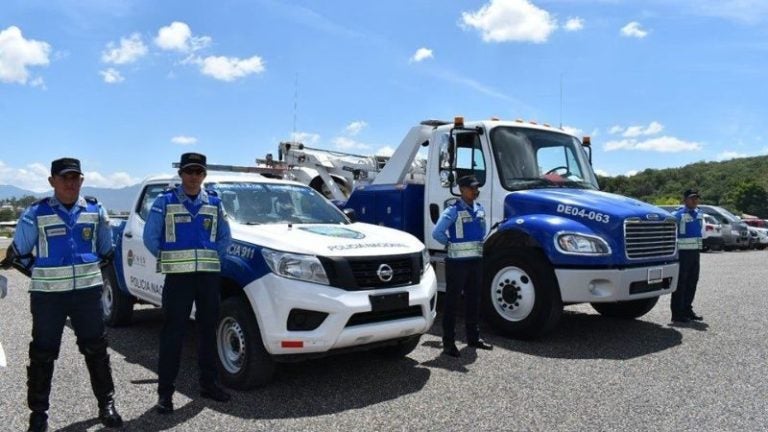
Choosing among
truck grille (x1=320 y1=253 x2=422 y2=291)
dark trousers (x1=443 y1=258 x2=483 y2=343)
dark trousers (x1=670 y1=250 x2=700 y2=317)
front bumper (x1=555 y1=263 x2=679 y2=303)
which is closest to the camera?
truck grille (x1=320 y1=253 x2=422 y2=291)

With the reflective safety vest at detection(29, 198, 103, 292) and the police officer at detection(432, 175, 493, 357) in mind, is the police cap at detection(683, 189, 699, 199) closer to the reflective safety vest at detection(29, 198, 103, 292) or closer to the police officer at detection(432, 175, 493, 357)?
the police officer at detection(432, 175, 493, 357)

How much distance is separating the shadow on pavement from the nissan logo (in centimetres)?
94

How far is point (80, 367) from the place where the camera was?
6043 mm

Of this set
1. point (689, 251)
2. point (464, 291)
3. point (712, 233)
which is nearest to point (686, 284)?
point (689, 251)

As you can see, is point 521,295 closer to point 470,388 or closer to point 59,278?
point 470,388

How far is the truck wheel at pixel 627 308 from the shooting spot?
8.60 m

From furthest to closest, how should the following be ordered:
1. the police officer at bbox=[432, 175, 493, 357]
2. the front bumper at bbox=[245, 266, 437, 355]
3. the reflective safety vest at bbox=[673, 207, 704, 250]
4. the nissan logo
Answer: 1. the reflective safety vest at bbox=[673, 207, 704, 250]
2. the police officer at bbox=[432, 175, 493, 357]
3. the nissan logo
4. the front bumper at bbox=[245, 266, 437, 355]

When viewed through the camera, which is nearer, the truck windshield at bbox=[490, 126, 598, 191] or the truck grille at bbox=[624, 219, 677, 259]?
the truck grille at bbox=[624, 219, 677, 259]

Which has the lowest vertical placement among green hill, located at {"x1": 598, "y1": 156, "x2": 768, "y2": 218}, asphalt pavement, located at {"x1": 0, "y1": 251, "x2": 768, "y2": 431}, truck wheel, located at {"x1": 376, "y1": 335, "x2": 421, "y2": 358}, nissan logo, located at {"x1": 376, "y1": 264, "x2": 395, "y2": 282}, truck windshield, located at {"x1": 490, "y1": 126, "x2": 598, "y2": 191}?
asphalt pavement, located at {"x1": 0, "y1": 251, "x2": 768, "y2": 431}

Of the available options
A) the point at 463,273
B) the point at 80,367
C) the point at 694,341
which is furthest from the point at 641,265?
the point at 80,367

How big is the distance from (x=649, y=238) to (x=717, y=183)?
95750 millimetres

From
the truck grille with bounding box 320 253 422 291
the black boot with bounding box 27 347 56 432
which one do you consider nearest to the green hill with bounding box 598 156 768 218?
the truck grille with bounding box 320 253 422 291

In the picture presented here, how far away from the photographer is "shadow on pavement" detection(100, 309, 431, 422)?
4875mm

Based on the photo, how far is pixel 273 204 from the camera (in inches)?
252
